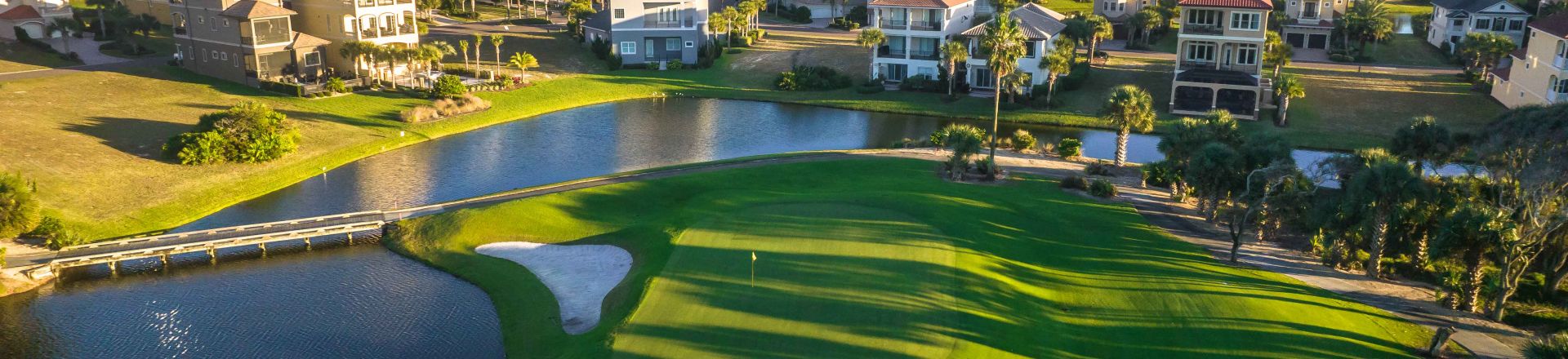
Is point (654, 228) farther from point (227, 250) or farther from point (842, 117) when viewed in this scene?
point (842, 117)

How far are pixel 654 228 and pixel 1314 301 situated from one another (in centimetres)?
2717

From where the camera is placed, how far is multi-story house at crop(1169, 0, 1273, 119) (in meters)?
81.6

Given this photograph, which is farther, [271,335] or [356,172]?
[356,172]

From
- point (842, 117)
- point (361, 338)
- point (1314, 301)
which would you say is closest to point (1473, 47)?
point (842, 117)

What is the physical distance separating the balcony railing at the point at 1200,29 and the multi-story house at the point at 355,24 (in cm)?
6189

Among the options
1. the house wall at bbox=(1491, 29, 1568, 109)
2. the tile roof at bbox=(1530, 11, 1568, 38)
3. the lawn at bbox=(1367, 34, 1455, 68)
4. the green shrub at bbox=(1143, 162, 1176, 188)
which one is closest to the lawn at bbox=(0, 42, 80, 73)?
the green shrub at bbox=(1143, 162, 1176, 188)

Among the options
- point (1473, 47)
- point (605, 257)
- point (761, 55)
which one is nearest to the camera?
point (605, 257)

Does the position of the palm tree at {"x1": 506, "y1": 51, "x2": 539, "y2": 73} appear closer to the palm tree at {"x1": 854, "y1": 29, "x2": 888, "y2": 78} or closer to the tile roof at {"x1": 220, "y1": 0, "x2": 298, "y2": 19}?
the tile roof at {"x1": 220, "y1": 0, "x2": 298, "y2": 19}

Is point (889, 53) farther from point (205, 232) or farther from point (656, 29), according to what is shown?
point (205, 232)

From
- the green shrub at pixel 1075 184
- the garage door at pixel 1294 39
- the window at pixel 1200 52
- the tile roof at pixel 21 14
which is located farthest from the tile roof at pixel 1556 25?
the tile roof at pixel 21 14

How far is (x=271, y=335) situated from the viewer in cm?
3956

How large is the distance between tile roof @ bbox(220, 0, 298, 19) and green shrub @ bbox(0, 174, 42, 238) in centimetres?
3730

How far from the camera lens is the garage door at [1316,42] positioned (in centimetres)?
10376

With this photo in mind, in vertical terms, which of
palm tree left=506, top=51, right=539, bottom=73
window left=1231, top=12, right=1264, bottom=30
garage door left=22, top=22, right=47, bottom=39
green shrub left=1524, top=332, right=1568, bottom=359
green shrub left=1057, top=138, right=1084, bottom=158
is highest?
window left=1231, top=12, right=1264, bottom=30
